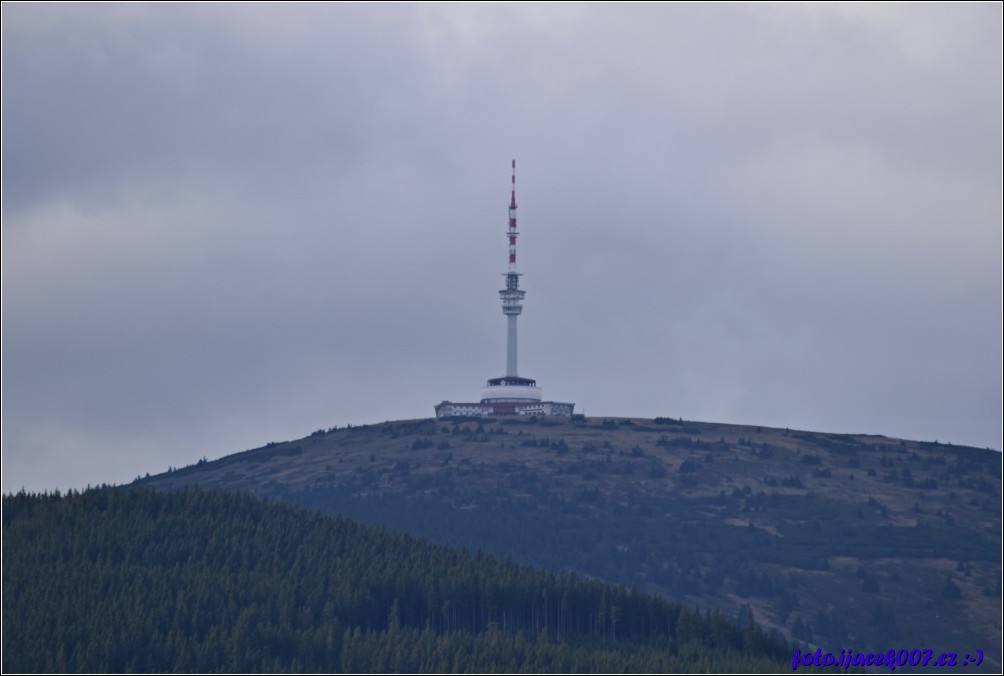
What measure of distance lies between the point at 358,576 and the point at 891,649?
235 feet

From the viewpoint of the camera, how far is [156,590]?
146875 millimetres

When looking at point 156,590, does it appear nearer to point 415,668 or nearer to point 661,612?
point 415,668

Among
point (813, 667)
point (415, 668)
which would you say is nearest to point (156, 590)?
point (415, 668)

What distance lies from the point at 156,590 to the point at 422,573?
21.9m

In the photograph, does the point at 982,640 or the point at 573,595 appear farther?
the point at 982,640

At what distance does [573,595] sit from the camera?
148125mm

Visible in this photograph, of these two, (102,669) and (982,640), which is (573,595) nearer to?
(102,669)

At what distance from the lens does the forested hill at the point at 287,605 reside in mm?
130750

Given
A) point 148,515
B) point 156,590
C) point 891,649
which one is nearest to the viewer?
point 156,590

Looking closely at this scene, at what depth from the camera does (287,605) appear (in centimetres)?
14188

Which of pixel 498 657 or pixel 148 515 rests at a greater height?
pixel 148 515

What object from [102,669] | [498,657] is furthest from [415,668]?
[102,669]

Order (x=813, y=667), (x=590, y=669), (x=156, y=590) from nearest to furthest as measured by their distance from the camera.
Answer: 1. (x=590, y=669)
2. (x=156, y=590)
3. (x=813, y=667)

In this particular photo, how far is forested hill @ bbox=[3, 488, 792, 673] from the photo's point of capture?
13075 centimetres
